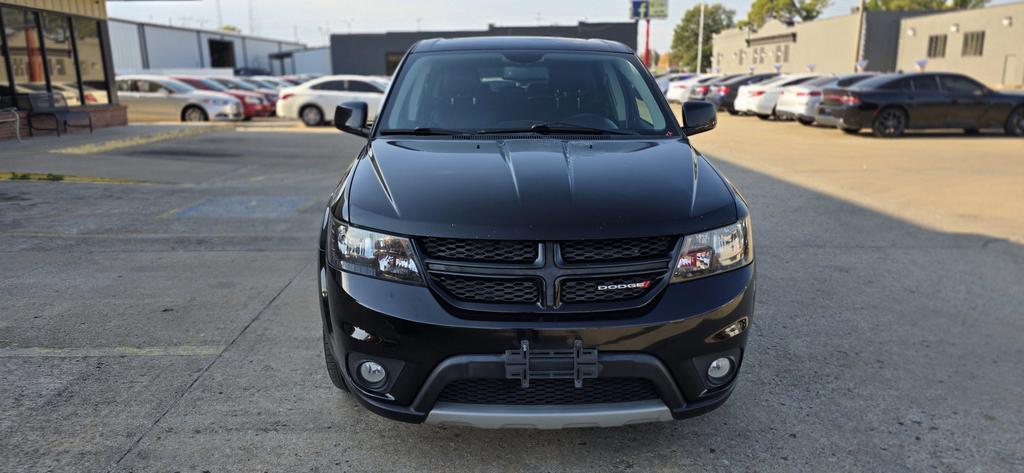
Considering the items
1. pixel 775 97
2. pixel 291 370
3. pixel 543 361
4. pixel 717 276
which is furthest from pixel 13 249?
pixel 775 97

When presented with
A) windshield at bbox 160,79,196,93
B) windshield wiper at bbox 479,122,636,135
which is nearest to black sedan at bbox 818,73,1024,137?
windshield wiper at bbox 479,122,636,135

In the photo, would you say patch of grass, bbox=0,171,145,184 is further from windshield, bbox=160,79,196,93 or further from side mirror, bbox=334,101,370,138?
windshield, bbox=160,79,196,93

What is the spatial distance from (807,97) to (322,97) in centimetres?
1335

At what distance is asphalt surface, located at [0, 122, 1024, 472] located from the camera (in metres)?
2.90

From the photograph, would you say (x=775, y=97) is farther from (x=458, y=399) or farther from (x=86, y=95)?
(x=458, y=399)

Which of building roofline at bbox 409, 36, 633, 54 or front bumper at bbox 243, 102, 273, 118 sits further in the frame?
front bumper at bbox 243, 102, 273, 118

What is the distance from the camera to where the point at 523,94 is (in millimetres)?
3893

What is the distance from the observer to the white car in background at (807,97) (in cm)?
1825

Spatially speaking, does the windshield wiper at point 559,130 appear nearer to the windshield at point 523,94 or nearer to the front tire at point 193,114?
the windshield at point 523,94

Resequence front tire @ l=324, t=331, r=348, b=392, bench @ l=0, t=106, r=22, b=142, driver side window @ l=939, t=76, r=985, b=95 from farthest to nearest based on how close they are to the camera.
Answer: driver side window @ l=939, t=76, r=985, b=95 → bench @ l=0, t=106, r=22, b=142 → front tire @ l=324, t=331, r=348, b=392

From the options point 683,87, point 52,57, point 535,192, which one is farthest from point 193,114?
point 535,192

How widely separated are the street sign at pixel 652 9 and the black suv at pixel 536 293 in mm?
52708

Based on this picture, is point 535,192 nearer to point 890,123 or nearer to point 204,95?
point 890,123

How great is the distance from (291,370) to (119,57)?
48.9 meters
